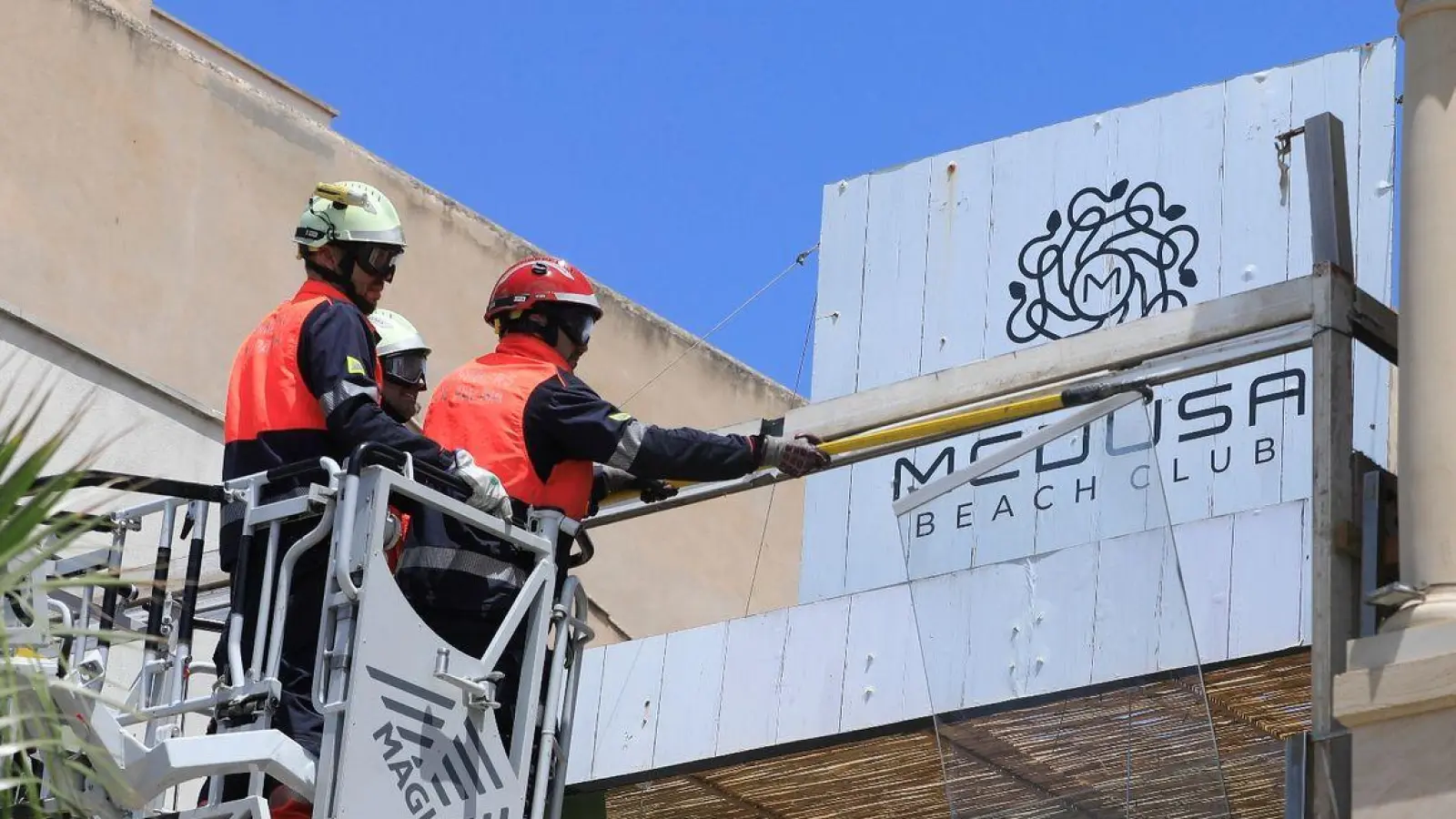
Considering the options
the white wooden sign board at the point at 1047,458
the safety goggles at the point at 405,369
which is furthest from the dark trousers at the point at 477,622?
the safety goggles at the point at 405,369

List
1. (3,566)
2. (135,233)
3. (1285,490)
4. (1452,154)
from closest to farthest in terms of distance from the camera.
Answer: (3,566) < (1452,154) < (1285,490) < (135,233)

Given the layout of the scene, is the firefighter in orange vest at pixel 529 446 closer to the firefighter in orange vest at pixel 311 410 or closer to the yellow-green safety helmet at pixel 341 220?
the firefighter in orange vest at pixel 311 410

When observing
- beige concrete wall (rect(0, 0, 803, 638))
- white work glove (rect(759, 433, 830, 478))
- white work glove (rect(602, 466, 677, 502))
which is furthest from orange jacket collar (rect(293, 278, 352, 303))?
beige concrete wall (rect(0, 0, 803, 638))

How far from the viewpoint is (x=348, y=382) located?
7.67m

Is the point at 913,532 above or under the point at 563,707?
above

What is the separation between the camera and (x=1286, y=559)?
9.80 metres

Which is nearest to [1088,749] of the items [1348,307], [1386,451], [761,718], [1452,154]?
[1348,307]

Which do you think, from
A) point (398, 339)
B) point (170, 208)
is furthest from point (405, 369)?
point (170, 208)

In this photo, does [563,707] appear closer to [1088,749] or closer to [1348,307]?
[1088,749]

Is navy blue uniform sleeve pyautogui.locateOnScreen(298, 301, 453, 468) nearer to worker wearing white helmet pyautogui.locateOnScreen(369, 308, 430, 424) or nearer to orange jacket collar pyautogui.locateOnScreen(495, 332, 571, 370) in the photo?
orange jacket collar pyautogui.locateOnScreen(495, 332, 571, 370)

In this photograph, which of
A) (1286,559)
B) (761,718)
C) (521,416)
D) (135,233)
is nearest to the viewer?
(521,416)

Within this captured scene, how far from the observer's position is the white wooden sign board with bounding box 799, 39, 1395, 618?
12.9 metres

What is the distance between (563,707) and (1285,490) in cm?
581

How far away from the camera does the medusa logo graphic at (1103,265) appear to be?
1405cm
